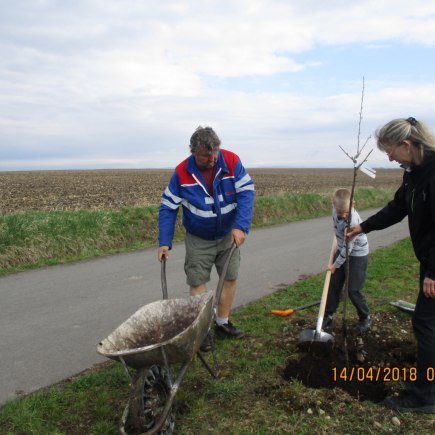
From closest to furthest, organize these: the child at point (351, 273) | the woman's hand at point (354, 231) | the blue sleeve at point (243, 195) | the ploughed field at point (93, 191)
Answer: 1. the woman's hand at point (354, 231)
2. the blue sleeve at point (243, 195)
3. the child at point (351, 273)
4. the ploughed field at point (93, 191)

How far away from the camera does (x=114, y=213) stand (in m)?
11.8

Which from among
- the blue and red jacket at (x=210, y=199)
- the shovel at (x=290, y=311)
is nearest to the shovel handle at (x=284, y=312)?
the shovel at (x=290, y=311)

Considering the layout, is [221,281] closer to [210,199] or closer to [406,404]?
[210,199]

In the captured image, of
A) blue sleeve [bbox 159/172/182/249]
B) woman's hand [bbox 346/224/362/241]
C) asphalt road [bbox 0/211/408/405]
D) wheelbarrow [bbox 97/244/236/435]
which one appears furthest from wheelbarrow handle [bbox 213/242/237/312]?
asphalt road [bbox 0/211/408/405]

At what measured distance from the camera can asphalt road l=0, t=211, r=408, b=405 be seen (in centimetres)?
463

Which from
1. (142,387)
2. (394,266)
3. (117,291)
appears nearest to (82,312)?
(117,291)

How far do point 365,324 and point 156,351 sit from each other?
9.77 feet

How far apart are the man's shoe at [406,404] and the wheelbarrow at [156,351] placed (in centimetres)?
144

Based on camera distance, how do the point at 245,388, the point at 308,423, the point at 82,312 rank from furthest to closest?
the point at 82,312, the point at 245,388, the point at 308,423

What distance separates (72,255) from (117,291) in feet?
9.89

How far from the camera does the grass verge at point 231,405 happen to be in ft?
11.0

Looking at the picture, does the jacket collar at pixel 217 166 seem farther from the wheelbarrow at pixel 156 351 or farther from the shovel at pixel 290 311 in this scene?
the shovel at pixel 290 311

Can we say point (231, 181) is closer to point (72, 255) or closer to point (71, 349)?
point (71, 349)

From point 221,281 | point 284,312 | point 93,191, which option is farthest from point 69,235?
point 93,191
